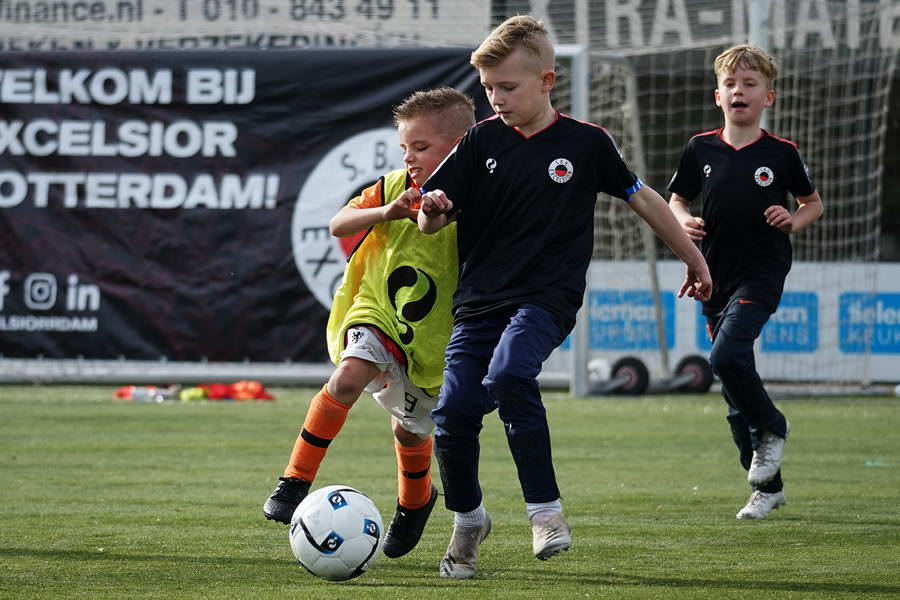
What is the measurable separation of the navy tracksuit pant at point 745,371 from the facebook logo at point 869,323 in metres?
8.56

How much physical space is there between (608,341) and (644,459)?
252 inches

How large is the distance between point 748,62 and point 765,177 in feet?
1.68

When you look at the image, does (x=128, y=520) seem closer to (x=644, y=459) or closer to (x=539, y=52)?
(x=539, y=52)

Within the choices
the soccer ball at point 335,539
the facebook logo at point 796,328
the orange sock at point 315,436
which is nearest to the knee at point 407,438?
the orange sock at point 315,436

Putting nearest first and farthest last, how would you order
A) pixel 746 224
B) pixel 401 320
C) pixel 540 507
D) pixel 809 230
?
pixel 540 507, pixel 401 320, pixel 746 224, pixel 809 230

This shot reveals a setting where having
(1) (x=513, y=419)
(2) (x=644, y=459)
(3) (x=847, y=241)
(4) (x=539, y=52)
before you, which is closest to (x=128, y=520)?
(1) (x=513, y=419)

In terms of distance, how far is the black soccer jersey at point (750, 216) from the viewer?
21.0ft

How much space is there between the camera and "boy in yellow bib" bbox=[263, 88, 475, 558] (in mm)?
4777

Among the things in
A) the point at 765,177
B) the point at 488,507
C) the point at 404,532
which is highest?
the point at 765,177

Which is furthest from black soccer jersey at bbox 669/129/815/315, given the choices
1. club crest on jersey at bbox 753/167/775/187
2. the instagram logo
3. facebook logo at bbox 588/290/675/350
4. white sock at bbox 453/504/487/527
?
the instagram logo

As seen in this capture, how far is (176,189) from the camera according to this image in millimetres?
13711

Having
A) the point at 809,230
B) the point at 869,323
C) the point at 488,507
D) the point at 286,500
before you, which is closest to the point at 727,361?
the point at 488,507

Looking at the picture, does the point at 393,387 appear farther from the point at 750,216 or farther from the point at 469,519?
the point at 750,216

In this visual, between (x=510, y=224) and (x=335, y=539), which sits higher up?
(x=510, y=224)
